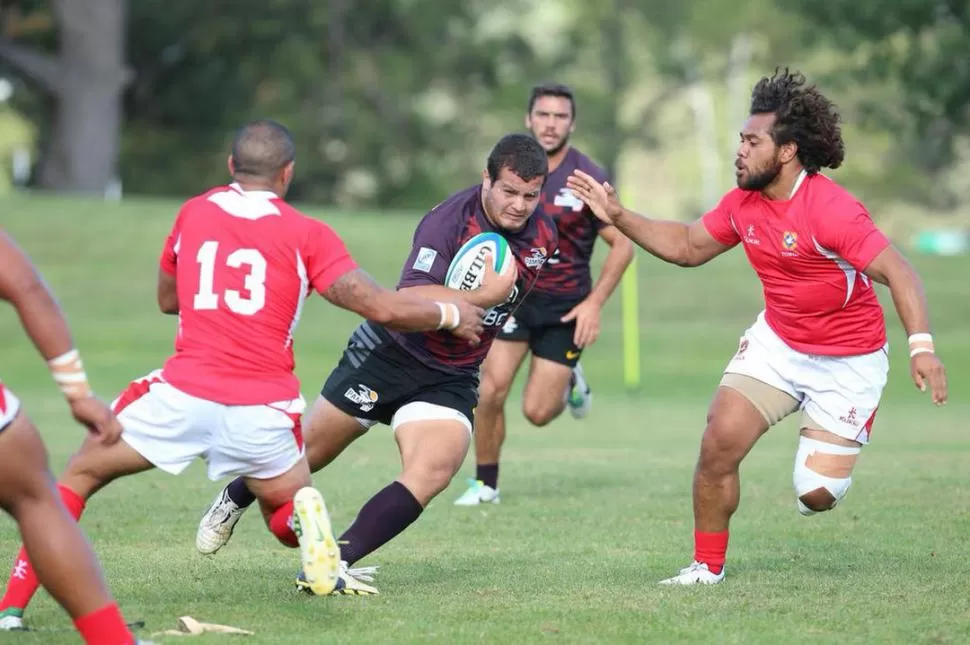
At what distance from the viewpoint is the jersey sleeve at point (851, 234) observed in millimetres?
7508

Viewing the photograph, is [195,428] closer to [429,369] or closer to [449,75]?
[429,369]

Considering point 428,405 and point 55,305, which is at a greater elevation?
point 55,305

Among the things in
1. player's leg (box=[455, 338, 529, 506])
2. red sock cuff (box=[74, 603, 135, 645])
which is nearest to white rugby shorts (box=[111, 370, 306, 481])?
red sock cuff (box=[74, 603, 135, 645])

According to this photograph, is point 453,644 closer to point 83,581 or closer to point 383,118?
point 83,581

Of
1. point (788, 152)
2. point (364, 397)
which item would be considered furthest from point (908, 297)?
point (364, 397)

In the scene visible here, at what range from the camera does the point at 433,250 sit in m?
7.95

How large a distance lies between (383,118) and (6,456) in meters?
43.9

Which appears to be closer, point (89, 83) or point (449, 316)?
point (449, 316)

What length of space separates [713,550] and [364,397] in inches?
77.2

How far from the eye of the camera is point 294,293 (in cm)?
660

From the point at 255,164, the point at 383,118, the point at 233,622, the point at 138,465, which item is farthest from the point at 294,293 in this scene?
the point at 383,118

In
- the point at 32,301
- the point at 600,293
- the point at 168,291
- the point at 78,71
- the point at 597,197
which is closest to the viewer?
Result: the point at 32,301

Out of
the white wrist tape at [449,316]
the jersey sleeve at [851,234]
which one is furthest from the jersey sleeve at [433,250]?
the jersey sleeve at [851,234]

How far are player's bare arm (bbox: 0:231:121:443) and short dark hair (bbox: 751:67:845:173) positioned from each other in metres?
3.90
